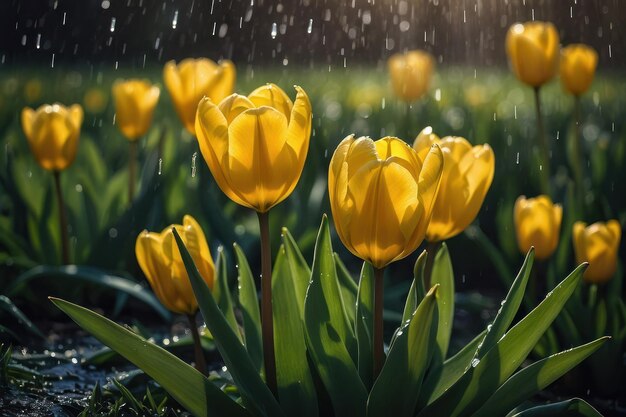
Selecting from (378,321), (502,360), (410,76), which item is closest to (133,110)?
(378,321)

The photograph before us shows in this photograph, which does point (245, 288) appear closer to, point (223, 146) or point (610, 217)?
point (223, 146)

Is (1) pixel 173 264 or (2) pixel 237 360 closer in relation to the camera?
(2) pixel 237 360

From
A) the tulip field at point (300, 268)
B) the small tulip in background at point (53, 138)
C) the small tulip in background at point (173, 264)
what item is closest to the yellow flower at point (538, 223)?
the tulip field at point (300, 268)

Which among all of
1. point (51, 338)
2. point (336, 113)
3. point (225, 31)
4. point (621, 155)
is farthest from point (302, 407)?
point (225, 31)

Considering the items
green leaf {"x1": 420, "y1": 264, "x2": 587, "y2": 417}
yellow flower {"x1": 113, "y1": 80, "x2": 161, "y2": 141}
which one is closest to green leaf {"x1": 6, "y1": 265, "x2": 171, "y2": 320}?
yellow flower {"x1": 113, "y1": 80, "x2": 161, "y2": 141}

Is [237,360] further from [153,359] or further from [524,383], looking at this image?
[524,383]

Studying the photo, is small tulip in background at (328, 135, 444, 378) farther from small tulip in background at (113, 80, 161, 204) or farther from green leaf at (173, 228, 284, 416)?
small tulip in background at (113, 80, 161, 204)
